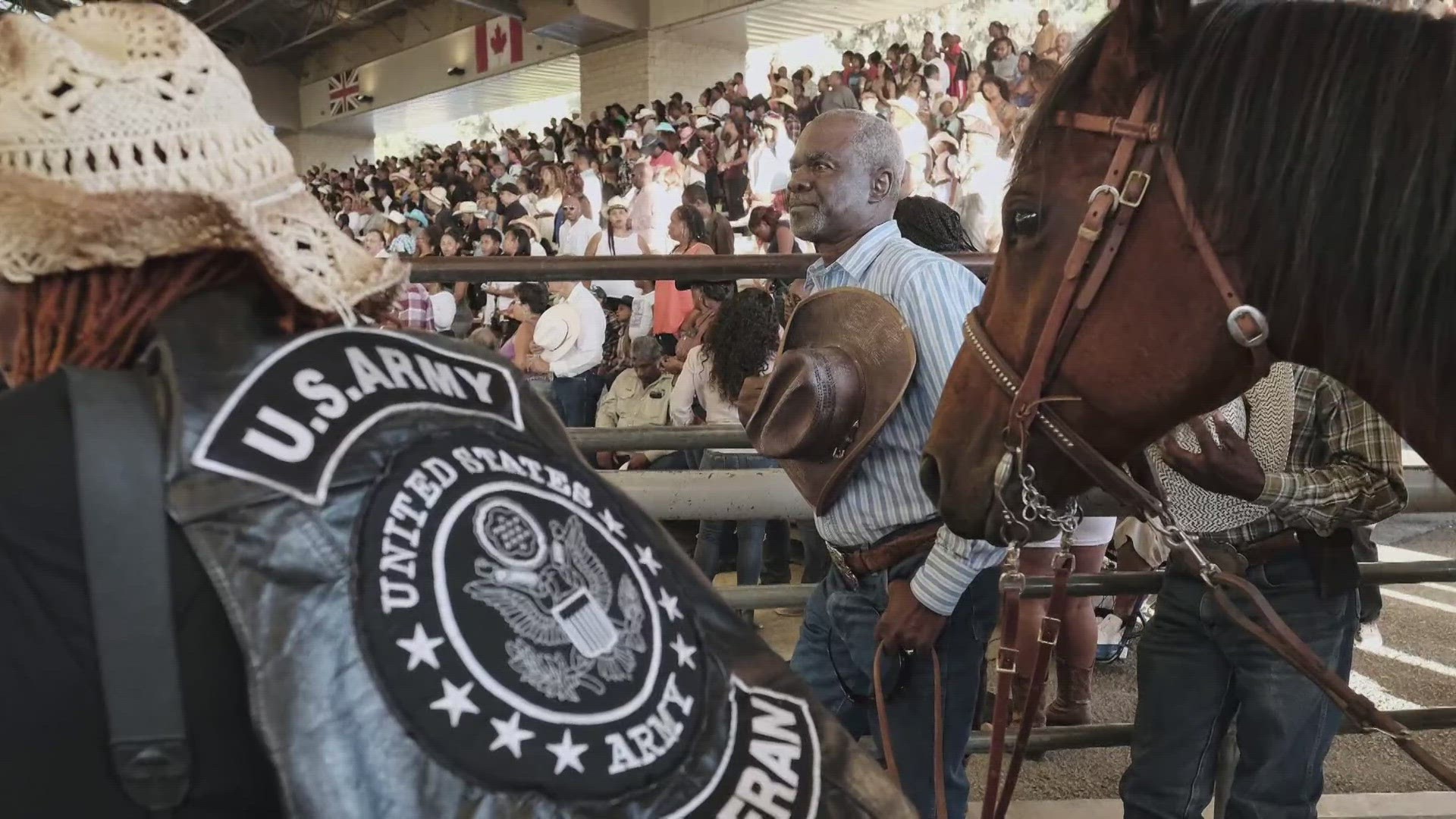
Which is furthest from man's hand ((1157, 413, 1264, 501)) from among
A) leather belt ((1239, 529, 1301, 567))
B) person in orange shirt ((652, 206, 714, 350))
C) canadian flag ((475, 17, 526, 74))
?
canadian flag ((475, 17, 526, 74))

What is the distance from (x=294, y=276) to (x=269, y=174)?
115 mm

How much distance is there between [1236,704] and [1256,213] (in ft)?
4.92

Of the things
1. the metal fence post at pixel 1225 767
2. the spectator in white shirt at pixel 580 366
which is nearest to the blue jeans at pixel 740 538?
the spectator in white shirt at pixel 580 366

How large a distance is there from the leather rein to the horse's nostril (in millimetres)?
137

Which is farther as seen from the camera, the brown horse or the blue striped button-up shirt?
the blue striped button-up shirt

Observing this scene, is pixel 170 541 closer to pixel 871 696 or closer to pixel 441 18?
pixel 871 696

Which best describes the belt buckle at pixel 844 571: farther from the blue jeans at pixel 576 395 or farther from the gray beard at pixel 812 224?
the blue jeans at pixel 576 395

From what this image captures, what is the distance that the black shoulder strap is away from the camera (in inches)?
30.6

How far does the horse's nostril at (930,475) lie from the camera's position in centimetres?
177

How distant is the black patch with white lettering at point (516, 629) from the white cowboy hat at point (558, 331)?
18.3ft

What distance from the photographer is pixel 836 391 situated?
2107 millimetres

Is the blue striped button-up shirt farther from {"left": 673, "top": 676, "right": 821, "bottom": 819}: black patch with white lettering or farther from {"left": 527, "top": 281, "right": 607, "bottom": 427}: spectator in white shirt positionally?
{"left": 527, "top": 281, "right": 607, "bottom": 427}: spectator in white shirt

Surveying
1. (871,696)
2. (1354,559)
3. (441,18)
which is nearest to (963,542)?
(871,696)

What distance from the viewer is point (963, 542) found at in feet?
6.63
